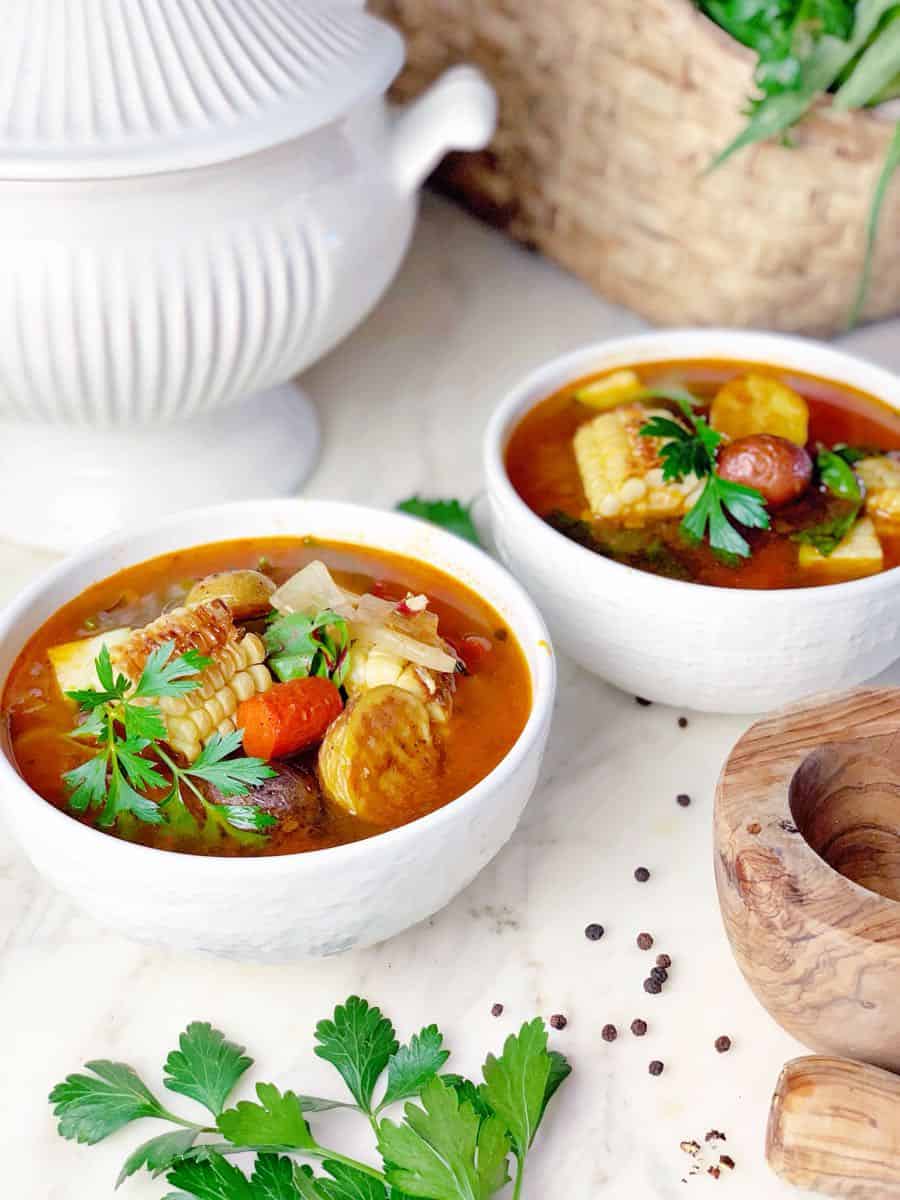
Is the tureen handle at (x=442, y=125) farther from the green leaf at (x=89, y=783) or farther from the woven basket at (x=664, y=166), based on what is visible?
the green leaf at (x=89, y=783)

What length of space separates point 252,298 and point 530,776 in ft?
1.78

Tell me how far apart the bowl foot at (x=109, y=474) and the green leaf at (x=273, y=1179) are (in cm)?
72

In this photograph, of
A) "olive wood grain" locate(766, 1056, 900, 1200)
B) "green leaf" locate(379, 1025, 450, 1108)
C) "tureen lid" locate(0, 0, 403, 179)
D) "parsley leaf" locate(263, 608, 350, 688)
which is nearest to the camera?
"olive wood grain" locate(766, 1056, 900, 1200)

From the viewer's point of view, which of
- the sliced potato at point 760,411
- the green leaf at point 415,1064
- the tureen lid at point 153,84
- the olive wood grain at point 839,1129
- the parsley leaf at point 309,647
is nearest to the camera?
the olive wood grain at point 839,1129

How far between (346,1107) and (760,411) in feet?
2.39

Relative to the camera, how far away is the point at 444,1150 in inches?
37.5

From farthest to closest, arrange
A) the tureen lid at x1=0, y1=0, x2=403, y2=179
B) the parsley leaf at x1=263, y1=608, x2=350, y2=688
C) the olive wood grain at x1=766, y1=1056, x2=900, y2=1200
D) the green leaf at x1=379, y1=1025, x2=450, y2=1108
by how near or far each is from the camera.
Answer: the tureen lid at x1=0, y1=0, x2=403, y2=179 < the parsley leaf at x1=263, y1=608, x2=350, y2=688 < the green leaf at x1=379, y1=1025, x2=450, y2=1108 < the olive wood grain at x1=766, y1=1056, x2=900, y2=1200

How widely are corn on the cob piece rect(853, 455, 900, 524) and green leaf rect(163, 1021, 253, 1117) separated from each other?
2.28ft

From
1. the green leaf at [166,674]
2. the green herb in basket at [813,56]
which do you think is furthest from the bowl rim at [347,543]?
the green herb in basket at [813,56]

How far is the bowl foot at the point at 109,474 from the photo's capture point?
59.9 inches

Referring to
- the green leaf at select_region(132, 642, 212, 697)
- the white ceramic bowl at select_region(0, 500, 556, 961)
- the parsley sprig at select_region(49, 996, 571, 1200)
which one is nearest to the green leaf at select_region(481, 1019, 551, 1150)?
the parsley sprig at select_region(49, 996, 571, 1200)

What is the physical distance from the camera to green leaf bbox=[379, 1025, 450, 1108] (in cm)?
102

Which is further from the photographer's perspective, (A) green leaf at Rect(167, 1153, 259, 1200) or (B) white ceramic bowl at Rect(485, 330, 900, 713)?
(B) white ceramic bowl at Rect(485, 330, 900, 713)

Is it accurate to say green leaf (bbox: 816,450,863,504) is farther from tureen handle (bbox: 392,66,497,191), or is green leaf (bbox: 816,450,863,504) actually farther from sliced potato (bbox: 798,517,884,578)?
tureen handle (bbox: 392,66,497,191)
